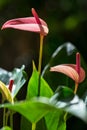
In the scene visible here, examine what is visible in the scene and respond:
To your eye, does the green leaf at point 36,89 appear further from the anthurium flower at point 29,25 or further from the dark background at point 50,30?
the dark background at point 50,30

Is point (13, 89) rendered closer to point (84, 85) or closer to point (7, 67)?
point (84, 85)

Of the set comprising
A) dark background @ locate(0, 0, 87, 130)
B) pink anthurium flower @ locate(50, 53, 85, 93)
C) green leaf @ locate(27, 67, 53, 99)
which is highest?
pink anthurium flower @ locate(50, 53, 85, 93)

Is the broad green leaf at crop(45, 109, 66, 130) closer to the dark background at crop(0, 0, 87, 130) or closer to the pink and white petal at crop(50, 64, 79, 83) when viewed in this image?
the pink and white petal at crop(50, 64, 79, 83)

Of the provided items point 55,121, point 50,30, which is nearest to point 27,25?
point 55,121

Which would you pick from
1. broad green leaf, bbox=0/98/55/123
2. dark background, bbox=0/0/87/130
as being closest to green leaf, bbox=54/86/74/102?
broad green leaf, bbox=0/98/55/123

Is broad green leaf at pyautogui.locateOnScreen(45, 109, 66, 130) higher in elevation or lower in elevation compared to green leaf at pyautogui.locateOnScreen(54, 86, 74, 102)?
lower

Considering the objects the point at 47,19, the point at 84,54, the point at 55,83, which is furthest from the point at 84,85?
the point at 47,19

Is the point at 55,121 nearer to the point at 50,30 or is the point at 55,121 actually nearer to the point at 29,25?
the point at 29,25

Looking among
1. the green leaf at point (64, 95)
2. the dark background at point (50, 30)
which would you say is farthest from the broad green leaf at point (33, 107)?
the dark background at point (50, 30)
